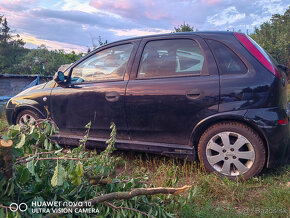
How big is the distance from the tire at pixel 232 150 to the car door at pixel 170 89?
0.23 metres

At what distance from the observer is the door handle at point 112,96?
3496mm

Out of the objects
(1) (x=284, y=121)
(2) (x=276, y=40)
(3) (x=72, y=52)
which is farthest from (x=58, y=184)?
(3) (x=72, y=52)

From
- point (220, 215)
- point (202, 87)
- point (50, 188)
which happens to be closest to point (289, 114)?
point (202, 87)

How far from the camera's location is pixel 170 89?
10.6 ft

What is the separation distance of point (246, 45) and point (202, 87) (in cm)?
74

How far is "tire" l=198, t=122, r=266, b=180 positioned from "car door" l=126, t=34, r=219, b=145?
23cm

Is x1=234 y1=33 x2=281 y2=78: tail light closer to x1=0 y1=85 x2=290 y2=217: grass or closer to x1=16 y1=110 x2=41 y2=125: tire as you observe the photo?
x1=0 y1=85 x2=290 y2=217: grass

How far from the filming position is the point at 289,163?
11.2ft

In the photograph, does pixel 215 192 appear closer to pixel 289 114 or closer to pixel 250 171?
pixel 250 171

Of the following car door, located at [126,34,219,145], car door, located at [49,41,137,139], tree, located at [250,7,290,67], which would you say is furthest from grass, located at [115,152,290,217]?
tree, located at [250,7,290,67]

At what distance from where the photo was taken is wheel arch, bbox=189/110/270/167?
2896mm

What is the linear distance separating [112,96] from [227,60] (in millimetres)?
1547

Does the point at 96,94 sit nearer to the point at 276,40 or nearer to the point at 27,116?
the point at 27,116

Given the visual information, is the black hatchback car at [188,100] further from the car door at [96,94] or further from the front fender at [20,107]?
the front fender at [20,107]
